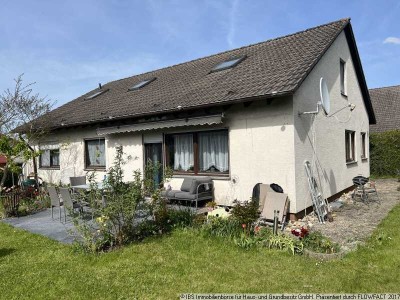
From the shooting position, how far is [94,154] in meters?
15.9

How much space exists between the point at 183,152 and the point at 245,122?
316cm

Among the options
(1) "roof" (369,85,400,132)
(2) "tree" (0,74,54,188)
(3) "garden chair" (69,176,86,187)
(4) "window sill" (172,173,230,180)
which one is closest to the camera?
(4) "window sill" (172,173,230,180)

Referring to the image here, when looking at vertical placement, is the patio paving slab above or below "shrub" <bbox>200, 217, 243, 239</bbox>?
below

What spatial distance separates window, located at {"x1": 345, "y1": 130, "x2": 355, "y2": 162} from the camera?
48.0ft

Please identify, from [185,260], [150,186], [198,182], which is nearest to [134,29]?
[198,182]

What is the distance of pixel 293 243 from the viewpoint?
6.54m

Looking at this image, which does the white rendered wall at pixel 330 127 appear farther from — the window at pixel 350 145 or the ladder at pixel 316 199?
the window at pixel 350 145

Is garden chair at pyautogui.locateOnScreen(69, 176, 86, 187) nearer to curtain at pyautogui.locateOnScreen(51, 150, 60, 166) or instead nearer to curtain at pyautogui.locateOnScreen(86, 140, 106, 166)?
curtain at pyautogui.locateOnScreen(86, 140, 106, 166)

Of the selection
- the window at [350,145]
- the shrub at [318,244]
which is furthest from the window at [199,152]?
the window at [350,145]

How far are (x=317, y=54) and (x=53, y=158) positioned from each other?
15504mm

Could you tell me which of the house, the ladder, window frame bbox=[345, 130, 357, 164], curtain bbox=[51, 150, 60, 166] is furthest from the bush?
curtain bbox=[51, 150, 60, 166]

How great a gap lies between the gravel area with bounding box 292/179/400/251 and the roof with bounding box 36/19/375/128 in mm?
3881

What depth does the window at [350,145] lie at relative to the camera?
48.0 ft

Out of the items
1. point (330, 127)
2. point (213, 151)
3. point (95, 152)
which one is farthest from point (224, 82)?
point (95, 152)
